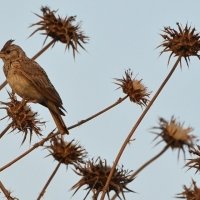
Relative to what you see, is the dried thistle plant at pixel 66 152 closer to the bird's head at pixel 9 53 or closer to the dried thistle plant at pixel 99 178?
the dried thistle plant at pixel 99 178

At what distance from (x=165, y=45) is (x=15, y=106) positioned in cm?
259

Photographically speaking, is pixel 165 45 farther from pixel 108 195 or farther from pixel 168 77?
pixel 108 195

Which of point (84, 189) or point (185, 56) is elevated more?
point (185, 56)

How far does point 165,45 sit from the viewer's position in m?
10.2

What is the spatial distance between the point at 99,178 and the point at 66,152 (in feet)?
2.92

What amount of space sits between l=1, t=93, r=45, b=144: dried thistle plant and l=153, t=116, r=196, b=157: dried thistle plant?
3251mm

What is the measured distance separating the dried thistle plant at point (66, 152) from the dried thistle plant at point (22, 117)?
107 centimetres

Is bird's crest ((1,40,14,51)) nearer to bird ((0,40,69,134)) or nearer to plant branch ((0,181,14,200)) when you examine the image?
bird ((0,40,69,134))

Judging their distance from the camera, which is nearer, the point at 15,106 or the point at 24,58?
the point at 15,106

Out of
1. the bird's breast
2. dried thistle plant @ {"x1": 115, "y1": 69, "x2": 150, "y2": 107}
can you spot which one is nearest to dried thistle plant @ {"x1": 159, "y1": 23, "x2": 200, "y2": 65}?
dried thistle plant @ {"x1": 115, "y1": 69, "x2": 150, "y2": 107}

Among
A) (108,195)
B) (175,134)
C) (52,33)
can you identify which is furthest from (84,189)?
(52,33)

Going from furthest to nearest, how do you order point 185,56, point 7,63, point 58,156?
point 7,63 → point 185,56 → point 58,156

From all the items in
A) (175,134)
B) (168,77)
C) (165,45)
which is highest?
(165,45)

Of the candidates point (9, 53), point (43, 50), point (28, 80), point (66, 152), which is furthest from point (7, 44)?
point (66, 152)
